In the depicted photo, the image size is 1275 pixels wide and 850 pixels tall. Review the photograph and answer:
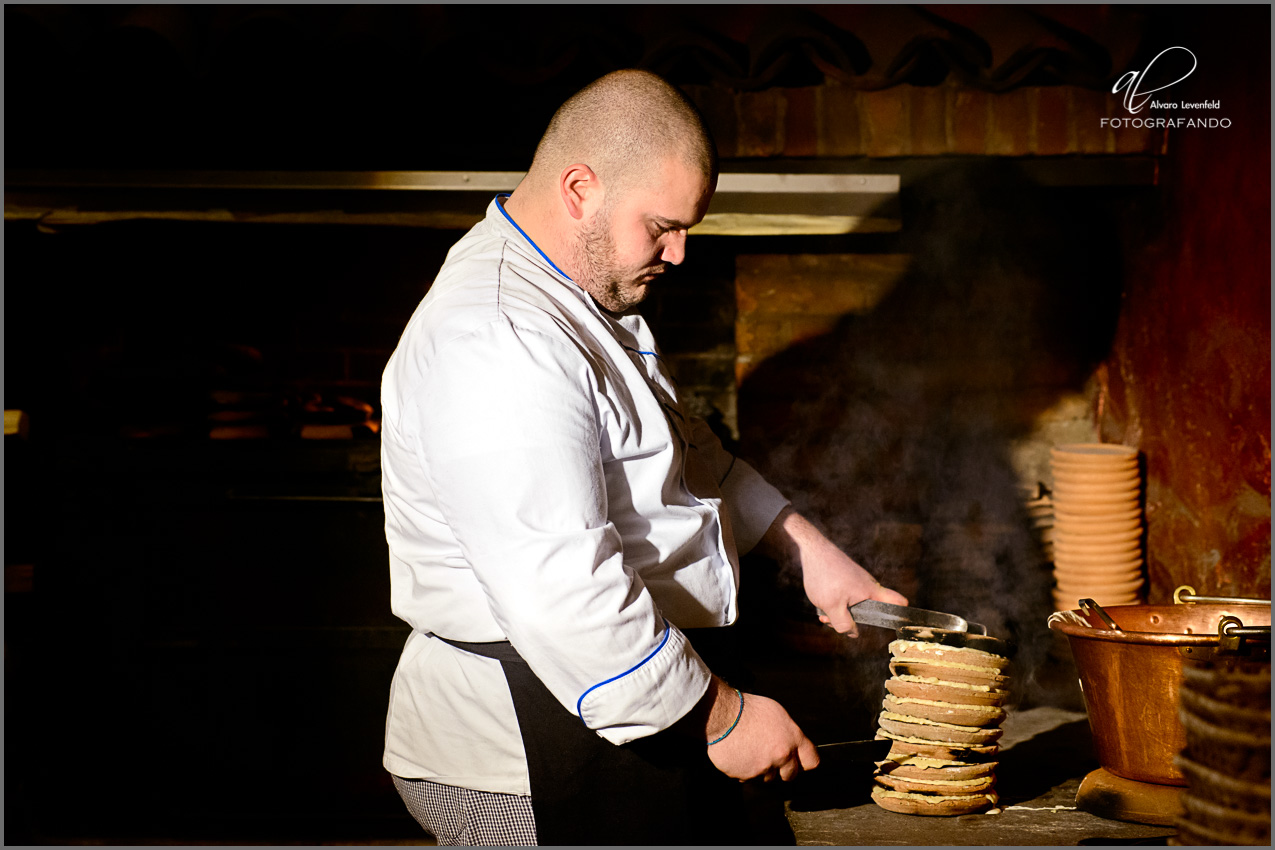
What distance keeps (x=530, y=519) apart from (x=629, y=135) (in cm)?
78

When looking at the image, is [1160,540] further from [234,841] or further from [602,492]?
[234,841]

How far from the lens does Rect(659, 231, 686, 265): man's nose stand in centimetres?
174

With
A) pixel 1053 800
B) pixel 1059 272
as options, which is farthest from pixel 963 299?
pixel 1053 800

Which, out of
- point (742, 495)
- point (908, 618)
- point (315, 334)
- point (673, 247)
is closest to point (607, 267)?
point (673, 247)

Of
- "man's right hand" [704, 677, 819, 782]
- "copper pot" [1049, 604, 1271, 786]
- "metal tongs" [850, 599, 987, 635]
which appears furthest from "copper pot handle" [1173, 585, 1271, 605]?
"man's right hand" [704, 677, 819, 782]

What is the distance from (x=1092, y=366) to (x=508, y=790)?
10.2 feet

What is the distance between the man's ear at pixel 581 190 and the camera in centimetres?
169

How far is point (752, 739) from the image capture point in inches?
59.0

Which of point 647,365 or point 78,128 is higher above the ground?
point 78,128

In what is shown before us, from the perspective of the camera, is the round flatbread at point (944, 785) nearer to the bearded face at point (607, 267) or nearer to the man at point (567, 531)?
the man at point (567, 531)

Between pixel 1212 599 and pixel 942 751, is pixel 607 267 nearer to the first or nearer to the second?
pixel 942 751

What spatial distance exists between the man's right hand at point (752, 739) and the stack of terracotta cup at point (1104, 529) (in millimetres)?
2158

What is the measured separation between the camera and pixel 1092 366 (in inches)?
146

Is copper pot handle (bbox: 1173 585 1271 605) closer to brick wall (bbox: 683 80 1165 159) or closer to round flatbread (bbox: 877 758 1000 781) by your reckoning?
round flatbread (bbox: 877 758 1000 781)
